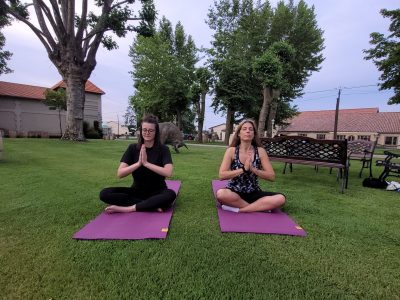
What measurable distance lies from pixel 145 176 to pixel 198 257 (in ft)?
5.91

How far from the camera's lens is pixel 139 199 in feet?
13.1

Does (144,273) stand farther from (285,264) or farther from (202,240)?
(285,264)

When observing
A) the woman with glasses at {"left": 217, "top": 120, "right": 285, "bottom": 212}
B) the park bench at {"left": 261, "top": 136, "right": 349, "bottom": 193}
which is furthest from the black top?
the park bench at {"left": 261, "top": 136, "right": 349, "bottom": 193}

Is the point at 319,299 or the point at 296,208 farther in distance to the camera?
the point at 296,208

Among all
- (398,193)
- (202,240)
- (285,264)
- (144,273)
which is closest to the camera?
(144,273)

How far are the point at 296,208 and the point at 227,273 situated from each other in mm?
2500

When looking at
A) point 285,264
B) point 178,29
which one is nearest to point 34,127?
point 178,29

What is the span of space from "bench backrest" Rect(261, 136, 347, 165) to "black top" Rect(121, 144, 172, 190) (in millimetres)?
3834

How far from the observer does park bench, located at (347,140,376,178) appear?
24.4 feet

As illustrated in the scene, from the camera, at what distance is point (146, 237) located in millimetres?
2934

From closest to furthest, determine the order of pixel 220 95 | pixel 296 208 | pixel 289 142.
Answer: pixel 296 208, pixel 289 142, pixel 220 95

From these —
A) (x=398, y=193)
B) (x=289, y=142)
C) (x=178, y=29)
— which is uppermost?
(x=178, y=29)

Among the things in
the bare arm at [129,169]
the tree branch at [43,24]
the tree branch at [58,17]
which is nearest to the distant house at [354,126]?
the tree branch at [58,17]

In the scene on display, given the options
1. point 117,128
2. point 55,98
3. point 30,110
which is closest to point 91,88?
point 30,110
